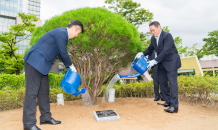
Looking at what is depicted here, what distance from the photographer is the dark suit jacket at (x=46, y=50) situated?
2221mm

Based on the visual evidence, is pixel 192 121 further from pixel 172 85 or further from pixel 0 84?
pixel 0 84

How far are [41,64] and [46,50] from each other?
236 mm

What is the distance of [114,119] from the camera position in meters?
2.68

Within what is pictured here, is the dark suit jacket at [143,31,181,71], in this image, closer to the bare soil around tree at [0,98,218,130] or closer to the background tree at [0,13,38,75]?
the bare soil around tree at [0,98,218,130]

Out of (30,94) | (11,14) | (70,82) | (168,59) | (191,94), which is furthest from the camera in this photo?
(11,14)

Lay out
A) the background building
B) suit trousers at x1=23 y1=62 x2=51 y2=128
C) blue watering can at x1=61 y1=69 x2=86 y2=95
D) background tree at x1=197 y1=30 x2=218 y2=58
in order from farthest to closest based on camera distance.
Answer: the background building
background tree at x1=197 y1=30 x2=218 y2=58
blue watering can at x1=61 y1=69 x2=86 y2=95
suit trousers at x1=23 y1=62 x2=51 y2=128

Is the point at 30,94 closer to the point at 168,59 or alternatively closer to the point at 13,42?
the point at 168,59

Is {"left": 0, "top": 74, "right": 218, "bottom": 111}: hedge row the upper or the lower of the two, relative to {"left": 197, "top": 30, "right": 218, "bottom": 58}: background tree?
lower

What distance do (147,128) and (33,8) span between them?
68.6m

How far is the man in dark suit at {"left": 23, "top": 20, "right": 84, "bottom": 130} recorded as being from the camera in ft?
7.16

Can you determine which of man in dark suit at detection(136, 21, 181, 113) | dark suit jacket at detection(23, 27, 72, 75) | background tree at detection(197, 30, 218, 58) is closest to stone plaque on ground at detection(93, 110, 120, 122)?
dark suit jacket at detection(23, 27, 72, 75)

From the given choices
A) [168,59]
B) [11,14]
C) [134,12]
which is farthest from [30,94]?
[11,14]

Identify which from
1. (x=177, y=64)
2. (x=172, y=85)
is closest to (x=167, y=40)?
(x=177, y=64)

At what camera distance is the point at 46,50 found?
90.3 inches
